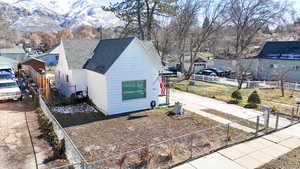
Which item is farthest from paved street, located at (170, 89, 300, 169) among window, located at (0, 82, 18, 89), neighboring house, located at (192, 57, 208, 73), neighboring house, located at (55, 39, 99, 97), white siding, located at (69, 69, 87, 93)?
neighboring house, located at (192, 57, 208, 73)

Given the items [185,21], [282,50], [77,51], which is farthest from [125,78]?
[282,50]

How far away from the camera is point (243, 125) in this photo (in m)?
11.0

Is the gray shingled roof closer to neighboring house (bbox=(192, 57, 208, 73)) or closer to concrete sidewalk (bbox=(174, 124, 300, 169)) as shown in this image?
concrete sidewalk (bbox=(174, 124, 300, 169))

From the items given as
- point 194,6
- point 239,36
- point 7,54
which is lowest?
point 7,54

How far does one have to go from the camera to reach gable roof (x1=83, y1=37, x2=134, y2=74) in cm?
1266

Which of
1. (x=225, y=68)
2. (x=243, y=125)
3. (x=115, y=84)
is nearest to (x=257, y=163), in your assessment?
(x=243, y=125)

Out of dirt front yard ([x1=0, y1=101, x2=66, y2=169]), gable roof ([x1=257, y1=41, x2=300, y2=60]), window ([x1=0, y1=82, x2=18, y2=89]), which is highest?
gable roof ([x1=257, y1=41, x2=300, y2=60])

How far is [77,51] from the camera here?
55.2ft

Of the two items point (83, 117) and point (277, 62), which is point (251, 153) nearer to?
point (83, 117)

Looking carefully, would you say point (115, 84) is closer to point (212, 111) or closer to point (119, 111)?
point (119, 111)

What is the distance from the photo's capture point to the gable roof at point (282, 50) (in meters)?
29.6

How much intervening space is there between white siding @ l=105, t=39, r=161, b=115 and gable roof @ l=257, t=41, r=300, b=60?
1034 inches

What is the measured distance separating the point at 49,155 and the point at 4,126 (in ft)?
18.2

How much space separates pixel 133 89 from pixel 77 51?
274 inches
